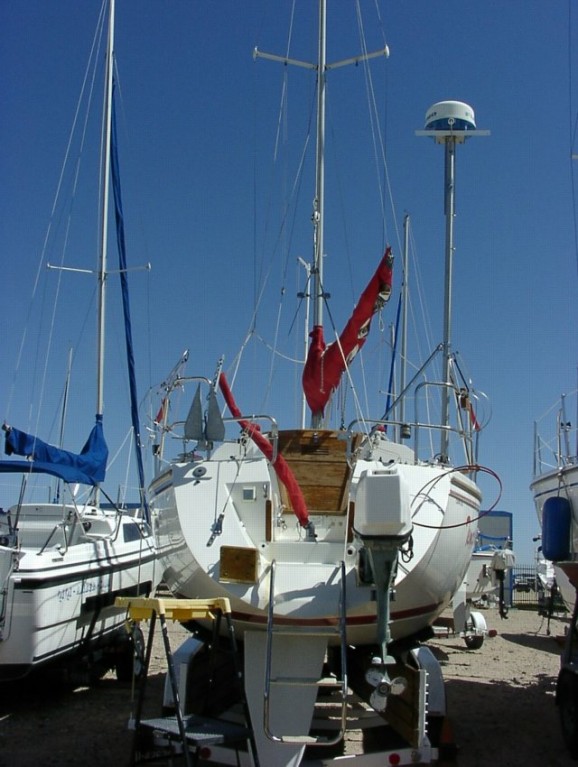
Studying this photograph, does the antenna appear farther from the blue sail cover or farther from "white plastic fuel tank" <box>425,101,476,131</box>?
the blue sail cover

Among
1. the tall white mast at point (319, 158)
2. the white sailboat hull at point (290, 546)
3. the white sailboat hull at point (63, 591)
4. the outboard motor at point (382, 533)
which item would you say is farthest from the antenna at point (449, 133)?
the outboard motor at point (382, 533)

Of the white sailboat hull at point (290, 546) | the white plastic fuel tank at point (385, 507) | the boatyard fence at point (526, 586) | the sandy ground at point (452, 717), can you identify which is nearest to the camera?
the white plastic fuel tank at point (385, 507)

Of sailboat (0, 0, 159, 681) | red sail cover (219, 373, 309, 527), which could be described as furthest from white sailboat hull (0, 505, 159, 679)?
red sail cover (219, 373, 309, 527)

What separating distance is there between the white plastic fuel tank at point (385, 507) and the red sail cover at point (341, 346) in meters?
2.59

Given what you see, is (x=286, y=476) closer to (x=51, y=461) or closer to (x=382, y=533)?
(x=382, y=533)

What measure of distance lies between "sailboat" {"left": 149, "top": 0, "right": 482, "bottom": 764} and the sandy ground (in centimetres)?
148

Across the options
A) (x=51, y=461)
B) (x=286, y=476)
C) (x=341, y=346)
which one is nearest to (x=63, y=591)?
(x=51, y=461)

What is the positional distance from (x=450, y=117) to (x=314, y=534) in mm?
10688

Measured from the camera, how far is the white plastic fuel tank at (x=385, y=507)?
5496 mm

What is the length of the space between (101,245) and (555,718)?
948cm

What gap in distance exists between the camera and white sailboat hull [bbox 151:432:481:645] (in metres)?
5.82

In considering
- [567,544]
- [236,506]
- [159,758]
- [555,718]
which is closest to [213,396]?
[236,506]

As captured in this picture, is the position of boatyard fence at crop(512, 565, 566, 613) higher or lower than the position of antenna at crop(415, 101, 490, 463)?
lower

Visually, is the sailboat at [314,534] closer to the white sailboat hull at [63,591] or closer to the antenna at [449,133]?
the white sailboat hull at [63,591]
